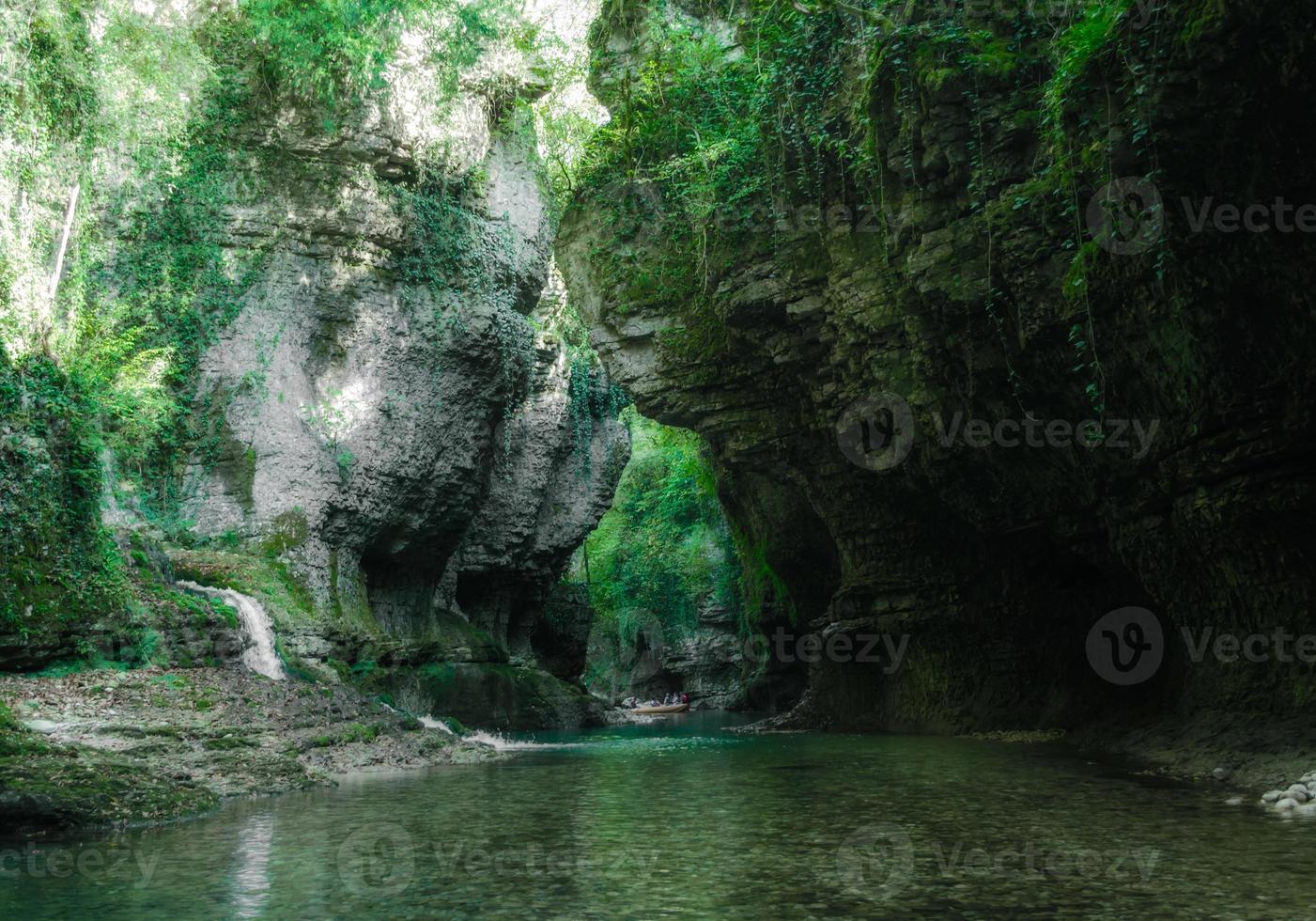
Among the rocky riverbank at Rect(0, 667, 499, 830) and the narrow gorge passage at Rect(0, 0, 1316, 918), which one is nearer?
the narrow gorge passage at Rect(0, 0, 1316, 918)

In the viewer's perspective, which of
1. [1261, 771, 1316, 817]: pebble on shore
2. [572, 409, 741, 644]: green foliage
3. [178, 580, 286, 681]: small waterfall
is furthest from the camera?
[572, 409, 741, 644]: green foliage

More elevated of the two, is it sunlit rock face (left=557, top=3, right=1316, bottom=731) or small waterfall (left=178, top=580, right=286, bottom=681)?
sunlit rock face (left=557, top=3, right=1316, bottom=731)

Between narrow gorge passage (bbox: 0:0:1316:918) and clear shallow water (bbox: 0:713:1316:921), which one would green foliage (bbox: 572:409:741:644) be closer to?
narrow gorge passage (bbox: 0:0:1316:918)

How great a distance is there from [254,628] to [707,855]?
42.1 ft

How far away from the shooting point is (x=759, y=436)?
17.4 metres

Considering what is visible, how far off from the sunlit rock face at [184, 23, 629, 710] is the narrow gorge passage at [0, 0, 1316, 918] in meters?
0.11

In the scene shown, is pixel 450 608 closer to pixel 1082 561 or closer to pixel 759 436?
pixel 759 436

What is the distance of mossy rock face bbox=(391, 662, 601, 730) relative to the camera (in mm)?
20766

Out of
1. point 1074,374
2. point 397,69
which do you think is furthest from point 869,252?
point 397,69

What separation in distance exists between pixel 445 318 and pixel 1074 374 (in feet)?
49.2

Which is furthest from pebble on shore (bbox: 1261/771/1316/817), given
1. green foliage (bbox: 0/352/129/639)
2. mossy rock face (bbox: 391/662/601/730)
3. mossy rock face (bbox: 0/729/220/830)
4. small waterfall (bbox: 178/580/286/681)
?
mossy rock face (bbox: 391/662/601/730)

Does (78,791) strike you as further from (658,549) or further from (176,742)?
(658,549)

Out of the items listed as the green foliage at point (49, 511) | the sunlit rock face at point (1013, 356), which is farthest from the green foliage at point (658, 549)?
the green foliage at point (49, 511)

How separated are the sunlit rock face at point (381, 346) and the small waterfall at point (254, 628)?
2.44 m
